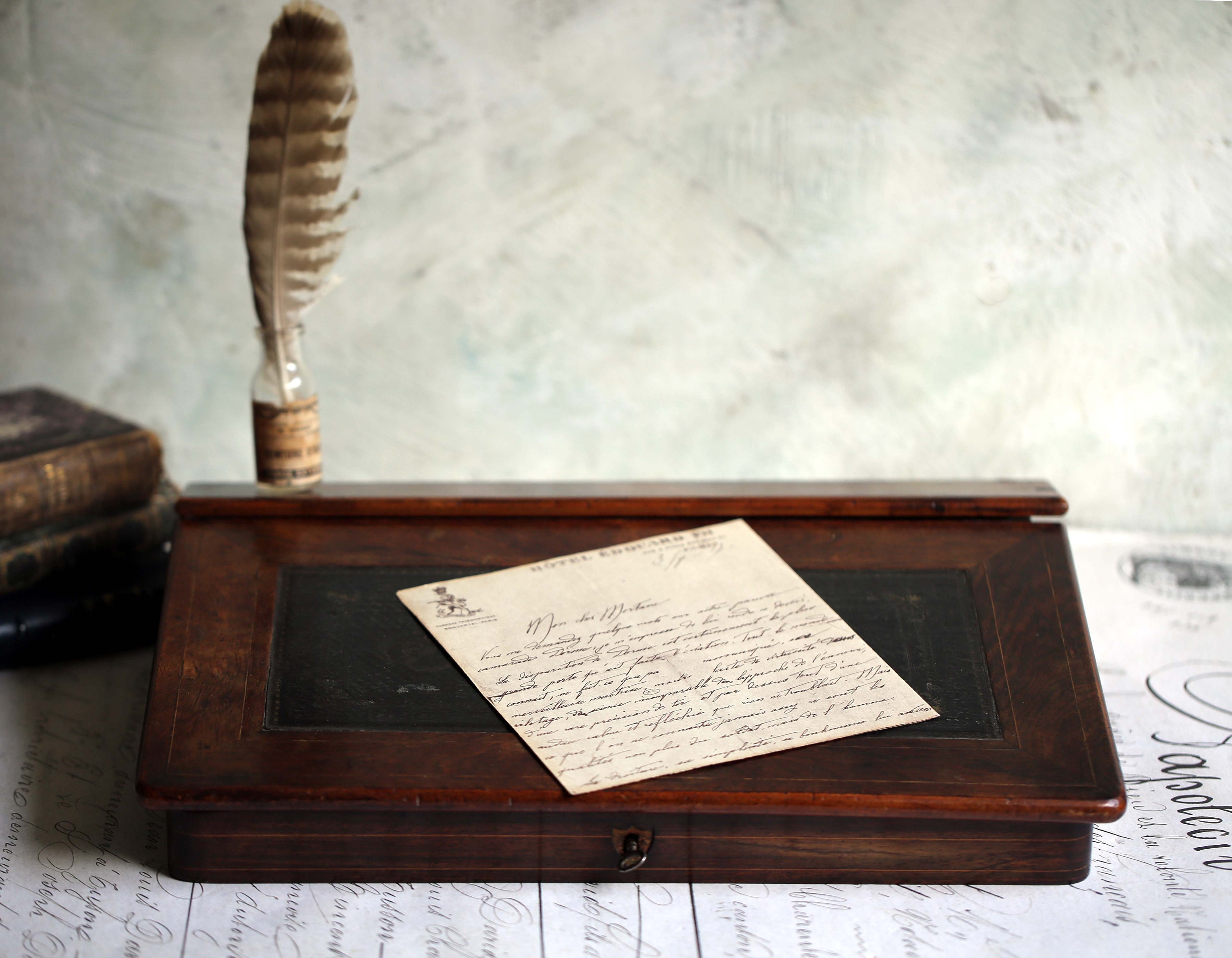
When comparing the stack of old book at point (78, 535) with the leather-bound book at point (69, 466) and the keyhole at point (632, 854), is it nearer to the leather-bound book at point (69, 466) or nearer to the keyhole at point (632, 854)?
the leather-bound book at point (69, 466)

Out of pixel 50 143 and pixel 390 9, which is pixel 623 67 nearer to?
pixel 390 9

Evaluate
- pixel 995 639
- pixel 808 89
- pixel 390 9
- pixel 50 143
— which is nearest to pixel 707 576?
pixel 995 639

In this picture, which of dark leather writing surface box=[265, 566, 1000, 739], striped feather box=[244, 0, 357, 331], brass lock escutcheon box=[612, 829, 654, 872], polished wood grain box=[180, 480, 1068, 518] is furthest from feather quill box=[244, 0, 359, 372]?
brass lock escutcheon box=[612, 829, 654, 872]

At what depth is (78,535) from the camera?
1.31m

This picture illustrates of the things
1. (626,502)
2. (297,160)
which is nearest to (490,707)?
(626,502)

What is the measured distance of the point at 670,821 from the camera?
898mm

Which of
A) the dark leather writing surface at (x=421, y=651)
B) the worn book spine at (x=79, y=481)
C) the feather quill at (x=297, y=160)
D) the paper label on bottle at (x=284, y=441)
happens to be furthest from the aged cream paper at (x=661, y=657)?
the worn book spine at (x=79, y=481)

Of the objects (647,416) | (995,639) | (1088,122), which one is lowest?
(995,639)

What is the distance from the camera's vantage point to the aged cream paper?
2.96 ft

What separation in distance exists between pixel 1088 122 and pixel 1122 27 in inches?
4.8

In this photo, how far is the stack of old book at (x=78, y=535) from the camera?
1.24m

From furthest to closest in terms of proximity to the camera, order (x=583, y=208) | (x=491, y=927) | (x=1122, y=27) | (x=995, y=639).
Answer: (x=583, y=208)
(x=1122, y=27)
(x=995, y=639)
(x=491, y=927)

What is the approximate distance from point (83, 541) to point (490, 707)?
0.66m

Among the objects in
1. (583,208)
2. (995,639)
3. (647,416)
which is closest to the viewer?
(995,639)
